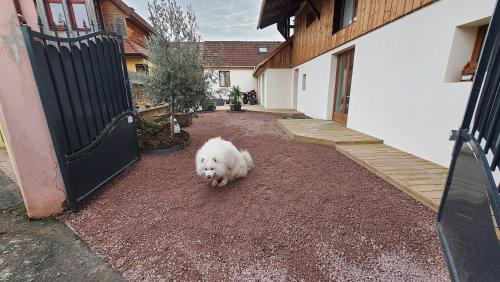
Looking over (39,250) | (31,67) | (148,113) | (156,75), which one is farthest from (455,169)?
(148,113)

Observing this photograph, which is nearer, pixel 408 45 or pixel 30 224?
pixel 30 224

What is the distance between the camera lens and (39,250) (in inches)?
70.1

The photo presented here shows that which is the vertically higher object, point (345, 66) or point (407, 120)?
point (345, 66)

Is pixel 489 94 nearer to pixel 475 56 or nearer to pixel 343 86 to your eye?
pixel 475 56

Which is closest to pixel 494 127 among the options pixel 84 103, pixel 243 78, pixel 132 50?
pixel 84 103

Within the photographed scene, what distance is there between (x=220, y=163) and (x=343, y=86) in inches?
203

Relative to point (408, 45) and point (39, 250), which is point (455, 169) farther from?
point (39, 250)

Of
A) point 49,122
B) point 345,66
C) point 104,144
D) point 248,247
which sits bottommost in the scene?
point 248,247

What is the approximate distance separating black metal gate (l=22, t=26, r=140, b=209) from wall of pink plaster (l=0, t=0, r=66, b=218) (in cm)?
11

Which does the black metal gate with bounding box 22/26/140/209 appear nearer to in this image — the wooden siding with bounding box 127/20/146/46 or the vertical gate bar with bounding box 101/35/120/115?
the vertical gate bar with bounding box 101/35/120/115

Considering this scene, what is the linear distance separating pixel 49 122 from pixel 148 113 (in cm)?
478

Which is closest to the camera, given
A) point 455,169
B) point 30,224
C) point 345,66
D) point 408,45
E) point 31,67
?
point 455,169

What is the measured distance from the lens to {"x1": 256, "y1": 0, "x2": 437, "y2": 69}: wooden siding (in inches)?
151

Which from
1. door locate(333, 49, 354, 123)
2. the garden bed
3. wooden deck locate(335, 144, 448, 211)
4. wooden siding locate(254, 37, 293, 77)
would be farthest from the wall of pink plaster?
wooden siding locate(254, 37, 293, 77)
